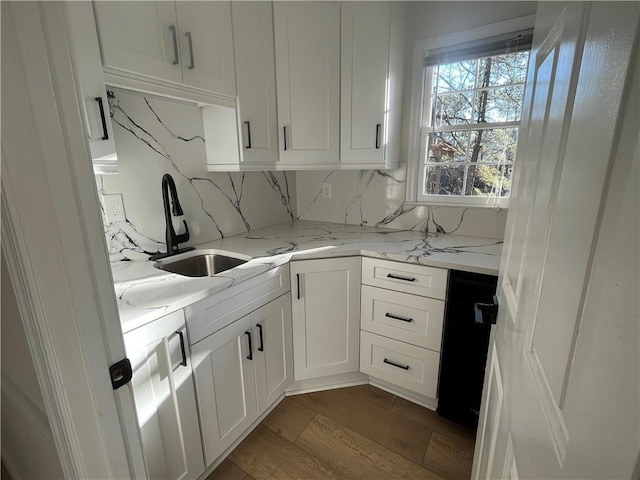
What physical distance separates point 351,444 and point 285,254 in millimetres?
1018

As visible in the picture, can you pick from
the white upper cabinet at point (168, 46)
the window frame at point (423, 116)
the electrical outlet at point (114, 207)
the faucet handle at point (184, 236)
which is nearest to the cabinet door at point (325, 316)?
the faucet handle at point (184, 236)

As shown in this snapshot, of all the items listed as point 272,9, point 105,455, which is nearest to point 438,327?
point 105,455

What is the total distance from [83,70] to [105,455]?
111cm

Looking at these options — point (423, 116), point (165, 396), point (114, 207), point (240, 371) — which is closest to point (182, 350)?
point (165, 396)

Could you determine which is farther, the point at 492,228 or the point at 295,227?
the point at 295,227

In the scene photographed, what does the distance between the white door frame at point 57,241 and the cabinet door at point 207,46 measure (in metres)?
0.96

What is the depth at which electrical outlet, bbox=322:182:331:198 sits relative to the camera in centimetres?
233

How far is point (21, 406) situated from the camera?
28.2 inches

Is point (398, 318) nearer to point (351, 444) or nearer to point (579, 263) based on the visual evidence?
point (351, 444)

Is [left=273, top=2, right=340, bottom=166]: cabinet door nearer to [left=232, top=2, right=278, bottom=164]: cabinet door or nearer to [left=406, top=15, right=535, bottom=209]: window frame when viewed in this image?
[left=232, top=2, right=278, bottom=164]: cabinet door

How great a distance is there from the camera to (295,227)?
2.24 m

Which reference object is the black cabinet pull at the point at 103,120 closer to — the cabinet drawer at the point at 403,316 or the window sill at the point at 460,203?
the cabinet drawer at the point at 403,316

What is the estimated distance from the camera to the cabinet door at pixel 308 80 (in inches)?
65.0

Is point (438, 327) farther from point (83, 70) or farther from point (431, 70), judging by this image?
point (83, 70)
